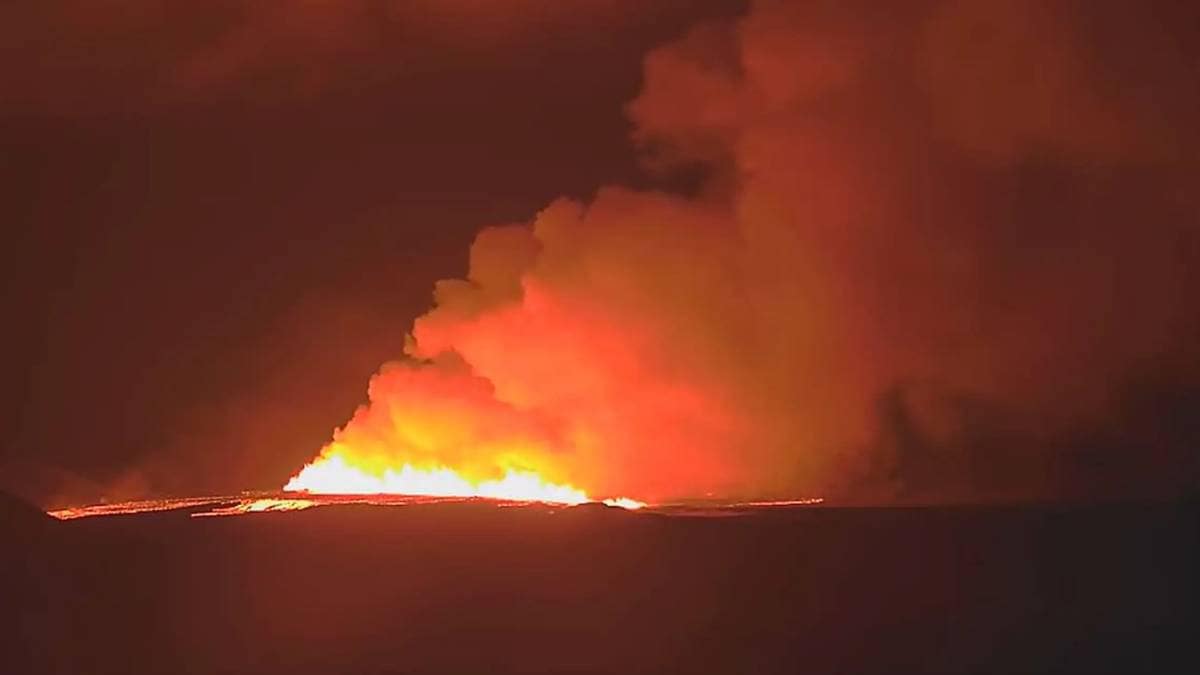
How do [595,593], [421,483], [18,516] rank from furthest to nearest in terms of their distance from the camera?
[421,483], [595,593], [18,516]

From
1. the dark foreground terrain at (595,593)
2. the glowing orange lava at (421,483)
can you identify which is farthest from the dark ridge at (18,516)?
the glowing orange lava at (421,483)

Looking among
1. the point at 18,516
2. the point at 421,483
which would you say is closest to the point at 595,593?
the point at 18,516

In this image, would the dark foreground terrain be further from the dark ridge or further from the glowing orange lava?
the glowing orange lava

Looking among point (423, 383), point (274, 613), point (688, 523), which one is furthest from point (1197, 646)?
point (423, 383)

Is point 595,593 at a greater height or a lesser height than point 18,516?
lesser

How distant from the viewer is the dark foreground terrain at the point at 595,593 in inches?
803

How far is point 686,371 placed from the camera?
3378cm

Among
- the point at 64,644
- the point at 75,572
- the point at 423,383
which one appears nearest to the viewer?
the point at 64,644

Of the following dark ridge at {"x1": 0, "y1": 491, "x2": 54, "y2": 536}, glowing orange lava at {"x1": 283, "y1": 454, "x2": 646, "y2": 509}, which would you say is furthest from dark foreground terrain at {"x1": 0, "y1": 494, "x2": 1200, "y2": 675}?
glowing orange lava at {"x1": 283, "y1": 454, "x2": 646, "y2": 509}

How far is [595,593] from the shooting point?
22.1 m

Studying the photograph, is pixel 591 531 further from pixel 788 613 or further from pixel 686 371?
pixel 686 371

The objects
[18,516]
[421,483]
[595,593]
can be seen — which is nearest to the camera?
[18,516]

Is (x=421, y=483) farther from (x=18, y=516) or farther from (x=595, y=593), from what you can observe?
(x=18, y=516)

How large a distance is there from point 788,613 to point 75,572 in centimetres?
876
